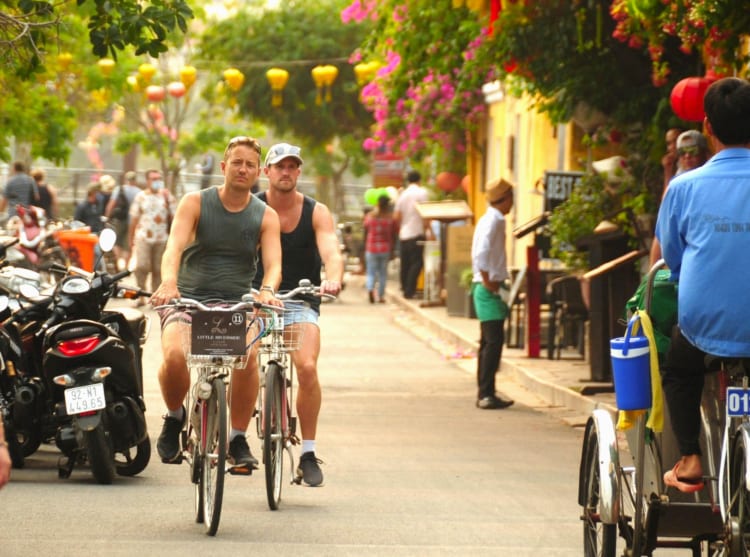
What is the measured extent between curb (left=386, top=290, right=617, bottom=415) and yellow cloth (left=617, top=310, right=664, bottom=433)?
5576mm

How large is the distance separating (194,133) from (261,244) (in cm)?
4369

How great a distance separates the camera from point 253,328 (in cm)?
874

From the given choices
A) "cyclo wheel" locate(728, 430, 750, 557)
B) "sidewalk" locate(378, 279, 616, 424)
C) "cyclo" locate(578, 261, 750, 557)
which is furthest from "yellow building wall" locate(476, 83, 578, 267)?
"cyclo wheel" locate(728, 430, 750, 557)

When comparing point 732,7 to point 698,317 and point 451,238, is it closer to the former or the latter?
point 698,317

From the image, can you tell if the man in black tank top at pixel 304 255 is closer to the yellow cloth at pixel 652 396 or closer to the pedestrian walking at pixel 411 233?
the yellow cloth at pixel 652 396

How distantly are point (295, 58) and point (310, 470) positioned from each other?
3812 cm

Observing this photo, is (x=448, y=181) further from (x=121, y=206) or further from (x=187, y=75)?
(x=187, y=75)

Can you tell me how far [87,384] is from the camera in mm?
9727

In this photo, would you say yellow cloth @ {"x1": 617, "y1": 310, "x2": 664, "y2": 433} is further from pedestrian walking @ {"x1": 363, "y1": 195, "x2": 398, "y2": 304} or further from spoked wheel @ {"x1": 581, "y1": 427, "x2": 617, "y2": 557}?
pedestrian walking @ {"x1": 363, "y1": 195, "x2": 398, "y2": 304}

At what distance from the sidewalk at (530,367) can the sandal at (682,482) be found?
21.9 feet

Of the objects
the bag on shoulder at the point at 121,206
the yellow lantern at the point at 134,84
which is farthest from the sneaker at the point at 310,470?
the yellow lantern at the point at 134,84

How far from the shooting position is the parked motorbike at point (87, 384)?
969 cm

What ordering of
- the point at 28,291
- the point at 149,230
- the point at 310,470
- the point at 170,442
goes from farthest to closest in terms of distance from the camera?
the point at 149,230 < the point at 28,291 < the point at 310,470 < the point at 170,442

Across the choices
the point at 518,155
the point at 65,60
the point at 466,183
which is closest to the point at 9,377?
the point at 518,155
